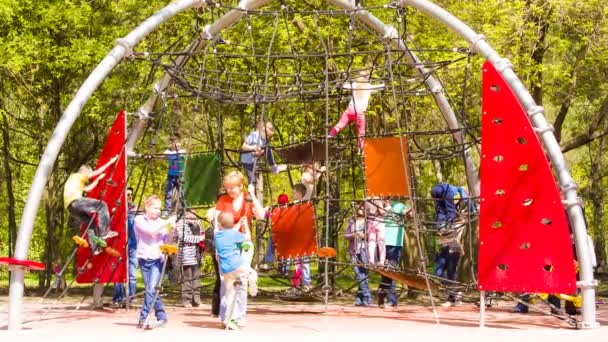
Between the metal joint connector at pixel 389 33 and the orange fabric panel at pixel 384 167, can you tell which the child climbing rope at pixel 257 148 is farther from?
the metal joint connector at pixel 389 33

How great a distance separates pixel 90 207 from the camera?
1338 cm

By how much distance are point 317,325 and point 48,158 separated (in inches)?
138

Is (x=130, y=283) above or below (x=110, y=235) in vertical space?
below

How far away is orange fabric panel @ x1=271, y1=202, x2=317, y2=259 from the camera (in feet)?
43.4

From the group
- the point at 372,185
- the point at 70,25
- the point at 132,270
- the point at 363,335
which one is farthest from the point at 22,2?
the point at 363,335

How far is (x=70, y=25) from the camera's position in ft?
62.4

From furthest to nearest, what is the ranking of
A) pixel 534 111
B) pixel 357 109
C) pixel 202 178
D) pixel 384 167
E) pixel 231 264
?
pixel 357 109
pixel 384 167
pixel 202 178
pixel 534 111
pixel 231 264

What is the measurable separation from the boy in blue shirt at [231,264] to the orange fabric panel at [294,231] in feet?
7.74

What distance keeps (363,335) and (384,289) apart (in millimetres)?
4158

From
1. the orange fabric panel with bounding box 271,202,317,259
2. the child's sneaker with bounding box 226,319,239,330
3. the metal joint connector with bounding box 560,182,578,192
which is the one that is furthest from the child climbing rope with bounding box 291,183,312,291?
the metal joint connector with bounding box 560,182,578,192

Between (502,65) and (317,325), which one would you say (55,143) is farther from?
(502,65)

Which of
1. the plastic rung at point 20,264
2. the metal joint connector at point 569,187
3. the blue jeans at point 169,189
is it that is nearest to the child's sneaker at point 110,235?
the blue jeans at point 169,189

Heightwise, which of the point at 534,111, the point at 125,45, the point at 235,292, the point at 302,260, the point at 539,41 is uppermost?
the point at 539,41

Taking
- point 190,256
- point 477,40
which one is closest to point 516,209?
point 477,40
